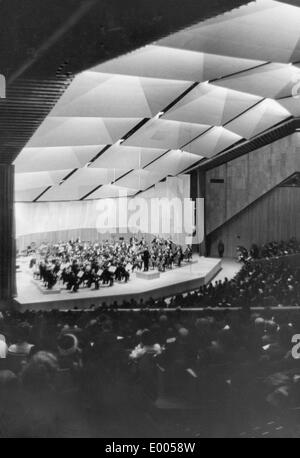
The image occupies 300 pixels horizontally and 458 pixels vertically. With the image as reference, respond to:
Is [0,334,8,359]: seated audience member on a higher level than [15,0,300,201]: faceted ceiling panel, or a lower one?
lower

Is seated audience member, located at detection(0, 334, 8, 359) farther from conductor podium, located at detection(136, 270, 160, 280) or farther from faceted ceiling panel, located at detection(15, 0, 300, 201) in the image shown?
conductor podium, located at detection(136, 270, 160, 280)

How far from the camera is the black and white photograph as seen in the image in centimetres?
489

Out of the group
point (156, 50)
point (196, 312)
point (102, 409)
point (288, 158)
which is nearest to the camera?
point (102, 409)

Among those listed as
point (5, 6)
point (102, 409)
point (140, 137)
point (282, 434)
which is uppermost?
point (140, 137)

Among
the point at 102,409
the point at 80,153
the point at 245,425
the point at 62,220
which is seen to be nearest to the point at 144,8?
the point at 102,409

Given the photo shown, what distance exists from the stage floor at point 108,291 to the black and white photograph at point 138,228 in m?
0.08

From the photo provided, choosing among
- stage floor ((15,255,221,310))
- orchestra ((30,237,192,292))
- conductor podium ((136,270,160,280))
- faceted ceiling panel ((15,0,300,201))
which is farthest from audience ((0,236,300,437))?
conductor podium ((136,270,160,280))

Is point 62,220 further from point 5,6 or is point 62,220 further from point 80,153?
point 5,6

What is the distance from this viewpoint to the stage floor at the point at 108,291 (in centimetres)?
1351

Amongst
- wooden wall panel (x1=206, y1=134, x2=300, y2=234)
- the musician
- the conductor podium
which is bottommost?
the conductor podium

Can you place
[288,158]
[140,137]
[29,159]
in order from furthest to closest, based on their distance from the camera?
[288,158] → [140,137] → [29,159]

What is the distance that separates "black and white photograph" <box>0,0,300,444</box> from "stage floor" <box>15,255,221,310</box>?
0.25 ft

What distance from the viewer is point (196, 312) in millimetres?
7773

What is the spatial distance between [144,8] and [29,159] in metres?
11.9
